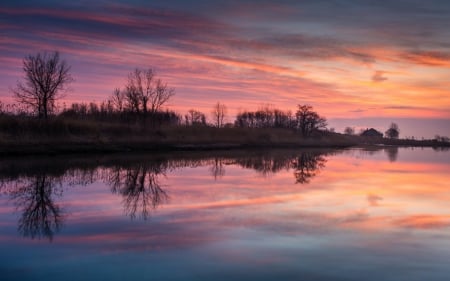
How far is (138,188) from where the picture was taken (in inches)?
735

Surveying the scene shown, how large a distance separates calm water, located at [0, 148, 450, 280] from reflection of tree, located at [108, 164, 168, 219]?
7 centimetres

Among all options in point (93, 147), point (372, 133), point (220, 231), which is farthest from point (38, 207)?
point (372, 133)

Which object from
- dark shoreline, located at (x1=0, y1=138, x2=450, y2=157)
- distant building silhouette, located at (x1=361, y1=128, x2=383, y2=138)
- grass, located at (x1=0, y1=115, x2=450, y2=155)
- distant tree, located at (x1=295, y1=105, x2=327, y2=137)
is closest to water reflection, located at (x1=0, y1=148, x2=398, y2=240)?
dark shoreline, located at (x1=0, y1=138, x2=450, y2=157)

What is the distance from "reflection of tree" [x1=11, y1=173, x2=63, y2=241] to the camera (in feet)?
36.1

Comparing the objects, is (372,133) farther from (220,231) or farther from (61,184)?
(220,231)

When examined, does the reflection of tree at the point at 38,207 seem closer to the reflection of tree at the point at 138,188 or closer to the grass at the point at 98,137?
the reflection of tree at the point at 138,188

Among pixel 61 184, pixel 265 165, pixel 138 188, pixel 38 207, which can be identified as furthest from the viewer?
pixel 265 165

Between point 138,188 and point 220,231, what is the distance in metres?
8.40

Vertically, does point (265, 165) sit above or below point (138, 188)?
above

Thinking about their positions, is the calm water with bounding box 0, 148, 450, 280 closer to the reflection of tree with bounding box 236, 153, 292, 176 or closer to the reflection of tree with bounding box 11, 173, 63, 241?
the reflection of tree with bounding box 11, 173, 63, 241

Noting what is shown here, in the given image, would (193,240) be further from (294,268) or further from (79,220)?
(79,220)

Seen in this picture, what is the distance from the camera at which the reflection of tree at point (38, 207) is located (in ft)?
36.1

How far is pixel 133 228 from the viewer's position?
11.2m

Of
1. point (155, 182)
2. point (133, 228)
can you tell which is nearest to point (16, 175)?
point (155, 182)
